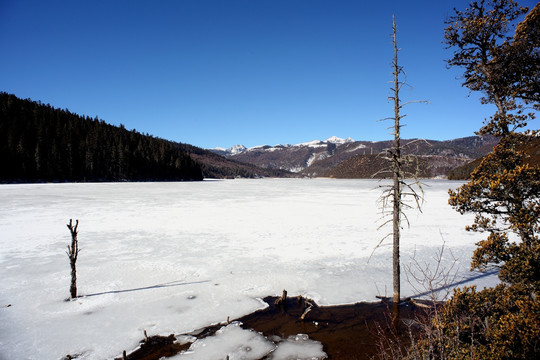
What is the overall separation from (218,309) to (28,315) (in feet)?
17.2

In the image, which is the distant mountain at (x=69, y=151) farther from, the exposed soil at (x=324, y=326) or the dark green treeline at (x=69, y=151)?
the exposed soil at (x=324, y=326)

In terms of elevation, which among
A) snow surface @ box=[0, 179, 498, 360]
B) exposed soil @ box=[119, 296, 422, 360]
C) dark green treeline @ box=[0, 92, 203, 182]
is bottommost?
exposed soil @ box=[119, 296, 422, 360]

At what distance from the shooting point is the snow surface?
710 centimetres

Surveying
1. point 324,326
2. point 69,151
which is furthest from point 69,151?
point 324,326

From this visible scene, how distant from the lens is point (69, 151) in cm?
7631

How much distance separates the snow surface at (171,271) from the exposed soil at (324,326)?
0.42 m

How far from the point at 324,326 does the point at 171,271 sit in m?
6.44

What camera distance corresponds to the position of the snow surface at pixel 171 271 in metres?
7.10

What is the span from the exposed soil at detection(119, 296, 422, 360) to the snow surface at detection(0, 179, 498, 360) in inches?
16.4

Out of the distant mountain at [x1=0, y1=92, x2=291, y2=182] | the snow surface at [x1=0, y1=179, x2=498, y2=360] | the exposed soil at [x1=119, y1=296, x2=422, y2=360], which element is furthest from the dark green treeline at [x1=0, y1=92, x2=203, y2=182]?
the exposed soil at [x1=119, y1=296, x2=422, y2=360]

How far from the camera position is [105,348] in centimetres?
631

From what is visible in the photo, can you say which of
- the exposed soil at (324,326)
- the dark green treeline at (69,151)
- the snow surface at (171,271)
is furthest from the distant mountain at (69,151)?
the exposed soil at (324,326)

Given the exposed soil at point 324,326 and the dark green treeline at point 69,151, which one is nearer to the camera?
the exposed soil at point 324,326

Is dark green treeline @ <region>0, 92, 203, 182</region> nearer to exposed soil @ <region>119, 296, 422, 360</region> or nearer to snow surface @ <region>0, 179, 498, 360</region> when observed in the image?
snow surface @ <region>0, 179, 498, 360</region>
